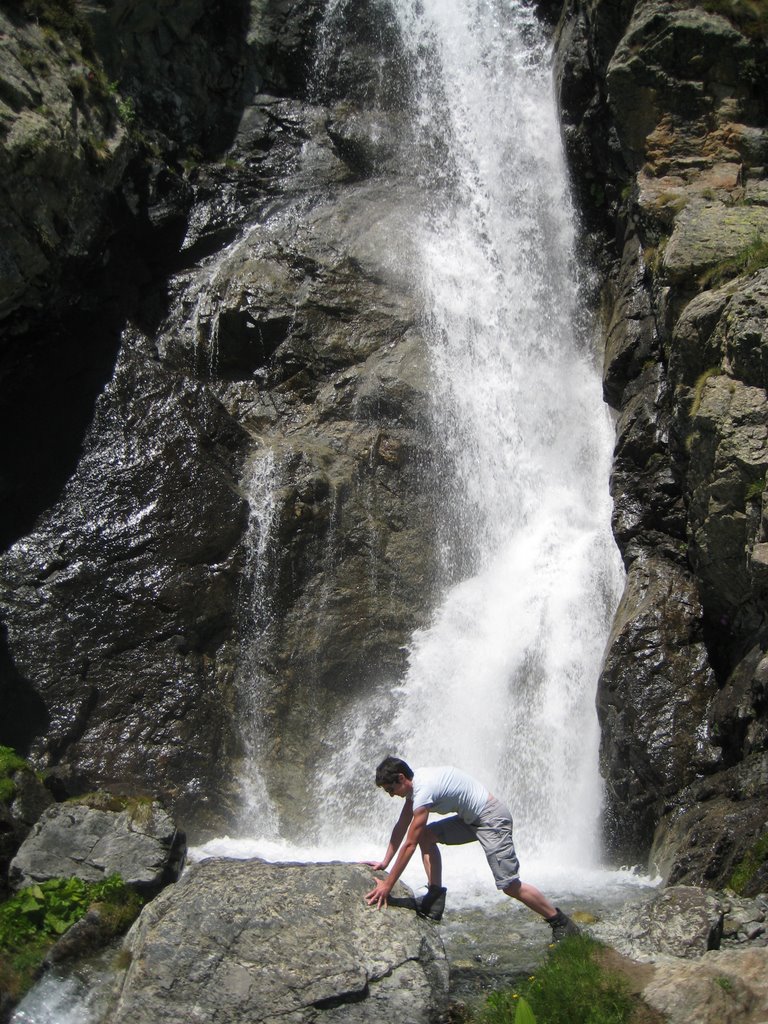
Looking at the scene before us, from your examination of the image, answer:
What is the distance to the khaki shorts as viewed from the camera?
21.0 ft

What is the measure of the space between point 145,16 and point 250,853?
17860mm

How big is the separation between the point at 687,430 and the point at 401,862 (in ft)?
25.3

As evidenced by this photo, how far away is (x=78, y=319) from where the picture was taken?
55.9 feet

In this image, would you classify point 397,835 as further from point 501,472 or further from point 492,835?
point 501,472

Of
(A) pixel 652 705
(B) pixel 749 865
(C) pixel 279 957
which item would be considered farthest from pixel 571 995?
(A) pixel 652 705

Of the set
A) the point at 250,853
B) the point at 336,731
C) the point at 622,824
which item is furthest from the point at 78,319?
the point at 622,824

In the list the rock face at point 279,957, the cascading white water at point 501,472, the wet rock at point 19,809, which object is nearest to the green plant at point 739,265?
the cascading white water at point 501,472

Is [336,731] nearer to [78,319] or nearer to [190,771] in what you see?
[190,771]

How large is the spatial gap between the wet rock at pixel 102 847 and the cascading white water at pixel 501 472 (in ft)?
9.49

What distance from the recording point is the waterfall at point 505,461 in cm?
1284

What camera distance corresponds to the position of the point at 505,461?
648 inches

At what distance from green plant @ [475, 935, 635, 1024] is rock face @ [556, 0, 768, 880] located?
8.91 ft

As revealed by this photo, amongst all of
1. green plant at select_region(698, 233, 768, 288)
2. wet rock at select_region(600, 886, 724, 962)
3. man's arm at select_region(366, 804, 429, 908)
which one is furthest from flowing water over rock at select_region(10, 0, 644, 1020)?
green plant at select_region(698, 233, 768, 288)

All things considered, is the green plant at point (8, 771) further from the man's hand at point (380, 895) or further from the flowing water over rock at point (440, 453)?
the man's hand at point (380, 895)
